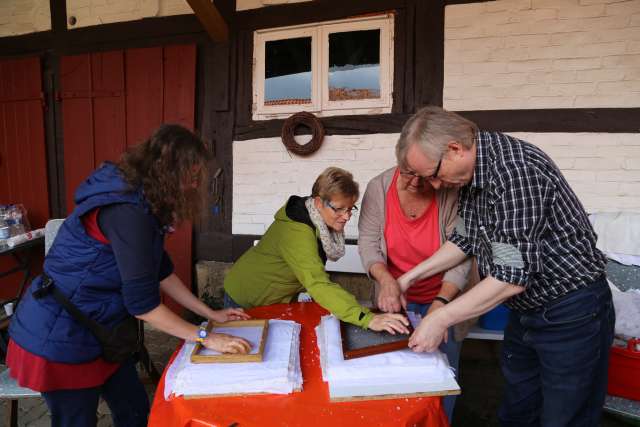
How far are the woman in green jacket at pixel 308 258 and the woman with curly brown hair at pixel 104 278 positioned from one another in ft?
1.46

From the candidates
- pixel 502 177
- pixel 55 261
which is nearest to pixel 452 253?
pixel 502 177

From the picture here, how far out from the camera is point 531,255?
132cm

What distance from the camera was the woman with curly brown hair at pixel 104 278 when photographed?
4.54ft

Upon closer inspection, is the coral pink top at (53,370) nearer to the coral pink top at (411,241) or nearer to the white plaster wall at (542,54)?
the coral pink top at (411,241)

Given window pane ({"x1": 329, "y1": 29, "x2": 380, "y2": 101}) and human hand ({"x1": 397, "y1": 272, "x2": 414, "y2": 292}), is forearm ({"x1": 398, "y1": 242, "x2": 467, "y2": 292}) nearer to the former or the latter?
human hand ({"x1": 397, "y1": 272, "x2": 414, "y2": 292})

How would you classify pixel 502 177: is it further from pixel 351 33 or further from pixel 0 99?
pixel 0 99

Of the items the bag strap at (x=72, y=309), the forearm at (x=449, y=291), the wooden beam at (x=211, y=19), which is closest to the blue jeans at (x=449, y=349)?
the forearm at (x=449, y=291)

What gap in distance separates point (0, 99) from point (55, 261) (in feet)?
14.9

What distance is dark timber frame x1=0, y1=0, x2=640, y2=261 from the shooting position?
3500 millimetres

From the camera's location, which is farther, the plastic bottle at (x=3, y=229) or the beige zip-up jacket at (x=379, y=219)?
the plastic bottle at (x=3, y=229)

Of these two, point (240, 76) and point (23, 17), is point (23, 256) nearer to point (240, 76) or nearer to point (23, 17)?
point (23, 17)

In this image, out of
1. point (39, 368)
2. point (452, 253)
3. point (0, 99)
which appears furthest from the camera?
point (0, 99)

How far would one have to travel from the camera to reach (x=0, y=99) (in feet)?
16.0

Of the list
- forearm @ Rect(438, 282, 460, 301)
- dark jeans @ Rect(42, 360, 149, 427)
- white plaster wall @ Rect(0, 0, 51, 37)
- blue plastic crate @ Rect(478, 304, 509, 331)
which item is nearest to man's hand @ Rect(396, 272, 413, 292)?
forearm @ Rect(438, 282, 460, 301)
